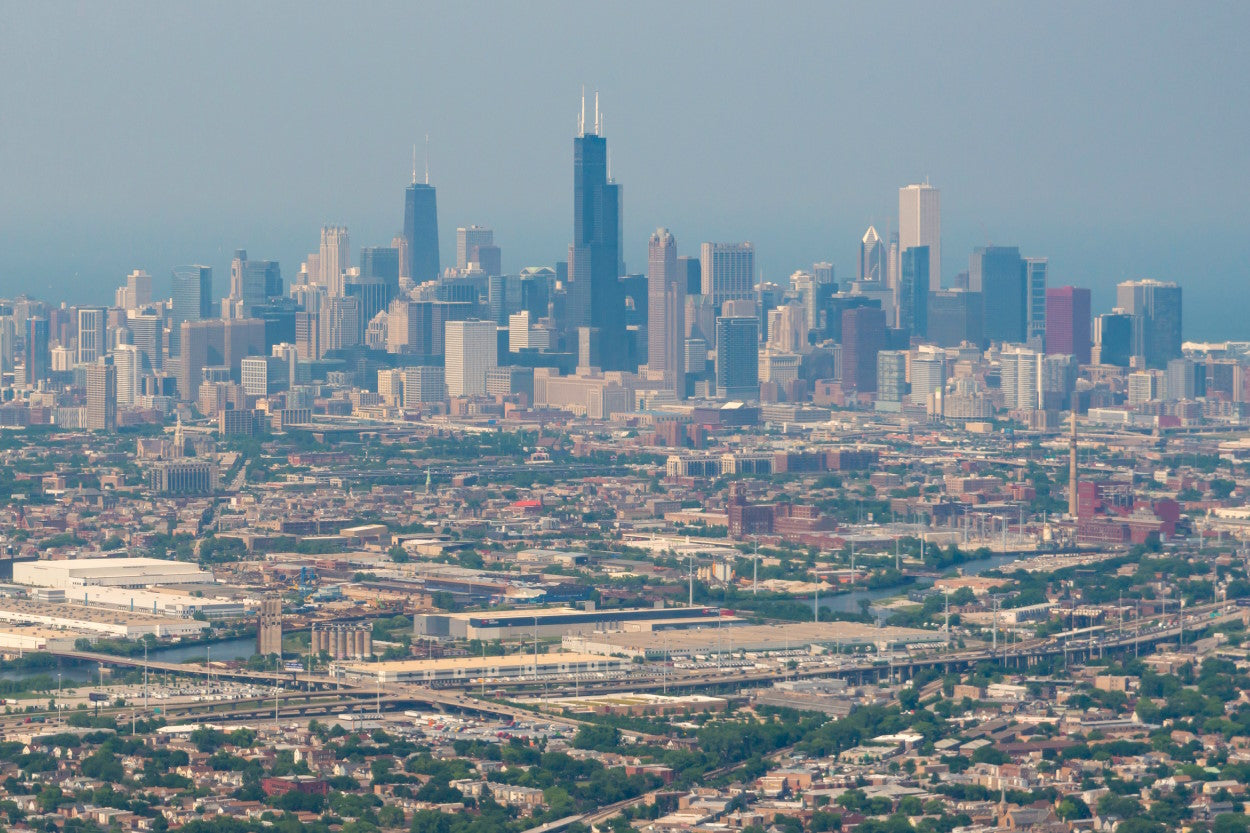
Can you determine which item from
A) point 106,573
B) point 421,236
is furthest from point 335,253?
point 106,573

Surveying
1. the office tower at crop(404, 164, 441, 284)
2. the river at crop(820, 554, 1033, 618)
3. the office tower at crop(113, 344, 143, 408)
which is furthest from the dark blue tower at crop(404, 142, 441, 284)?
the river at crop(820, 554, 1033, 618)

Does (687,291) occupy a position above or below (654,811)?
above

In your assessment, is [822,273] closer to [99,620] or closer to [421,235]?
[421,235]

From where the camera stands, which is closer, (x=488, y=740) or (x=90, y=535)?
(x=488, y=740)

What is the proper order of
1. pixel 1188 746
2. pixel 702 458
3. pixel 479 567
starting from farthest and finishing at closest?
1. pixel 702 458
2. pixel 479 567
3. pixel 1188 746

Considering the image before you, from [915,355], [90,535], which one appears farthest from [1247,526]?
[915,355]

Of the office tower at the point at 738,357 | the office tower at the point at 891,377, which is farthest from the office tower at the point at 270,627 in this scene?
the office tower at the point at 891,377

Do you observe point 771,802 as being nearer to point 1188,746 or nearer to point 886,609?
point 1188,746
